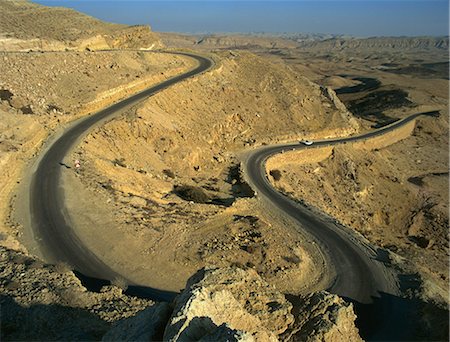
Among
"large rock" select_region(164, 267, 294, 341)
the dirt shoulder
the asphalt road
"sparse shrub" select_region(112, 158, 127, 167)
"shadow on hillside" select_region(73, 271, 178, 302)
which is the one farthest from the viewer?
"sparse shrub" select_region(112, 158, 127, 167)

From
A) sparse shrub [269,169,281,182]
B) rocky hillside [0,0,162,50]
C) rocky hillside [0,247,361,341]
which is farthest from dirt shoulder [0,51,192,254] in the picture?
sparse shrub [269,169,281,182]

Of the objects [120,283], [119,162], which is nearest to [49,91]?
[119,162]

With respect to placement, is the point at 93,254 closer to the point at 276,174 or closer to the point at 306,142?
the point at 276,174

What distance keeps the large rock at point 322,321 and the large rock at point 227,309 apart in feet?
1.32

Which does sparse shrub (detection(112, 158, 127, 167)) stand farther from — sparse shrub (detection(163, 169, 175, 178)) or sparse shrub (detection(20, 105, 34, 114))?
sparse shrub (detection(20, 105, 34, 114))

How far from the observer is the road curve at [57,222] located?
55.8 ft

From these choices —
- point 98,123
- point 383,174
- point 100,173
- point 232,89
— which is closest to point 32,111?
point 98,123

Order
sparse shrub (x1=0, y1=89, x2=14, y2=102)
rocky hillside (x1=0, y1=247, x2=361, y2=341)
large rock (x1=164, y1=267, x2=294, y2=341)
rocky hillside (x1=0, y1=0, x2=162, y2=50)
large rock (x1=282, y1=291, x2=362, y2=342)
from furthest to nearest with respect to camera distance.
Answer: rocky hillside (x1=0, y1=0, x2=162, y2=50)
sparse shrub (x1=0, y1=89, x2=14, y2=102)
large rock (x1=282, y1=291, x2=362, y2=342)
rocky hillside (x1=0, y1=247, x2=361, y2=341)
large rock (x1=164, y1=267, x2=294, y2=341)

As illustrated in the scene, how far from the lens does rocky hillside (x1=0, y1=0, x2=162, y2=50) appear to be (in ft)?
152

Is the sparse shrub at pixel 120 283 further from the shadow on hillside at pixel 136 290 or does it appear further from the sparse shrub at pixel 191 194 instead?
the sparse shrub at pixel 191 194

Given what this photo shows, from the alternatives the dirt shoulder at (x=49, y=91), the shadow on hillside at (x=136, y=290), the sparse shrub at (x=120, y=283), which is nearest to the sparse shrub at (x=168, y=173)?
the dirt shoulder at (x=49, y=91)

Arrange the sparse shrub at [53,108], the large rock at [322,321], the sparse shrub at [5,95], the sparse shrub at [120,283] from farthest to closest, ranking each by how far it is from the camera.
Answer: the sparse shrub at [53,108]
the sparse shrub at [5,95]
the sparse shrub at [120,283]
the large rock at [322,321]

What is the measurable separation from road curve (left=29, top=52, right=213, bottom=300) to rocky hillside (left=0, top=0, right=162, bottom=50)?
23.1 metres

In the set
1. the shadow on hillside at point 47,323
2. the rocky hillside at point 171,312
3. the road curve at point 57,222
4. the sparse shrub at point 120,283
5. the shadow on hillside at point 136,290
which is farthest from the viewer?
Answer: the road curve at point 57,222
